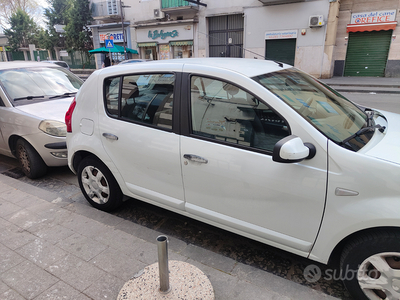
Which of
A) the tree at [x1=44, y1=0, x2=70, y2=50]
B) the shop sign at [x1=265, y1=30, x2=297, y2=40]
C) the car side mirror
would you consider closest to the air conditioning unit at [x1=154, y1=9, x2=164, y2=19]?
the shop sign at [x1=265, y1=30, x2=297, y2=40]

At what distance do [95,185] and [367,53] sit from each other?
1916 centimetres

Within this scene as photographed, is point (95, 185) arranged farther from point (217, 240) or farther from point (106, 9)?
point (106, 9)

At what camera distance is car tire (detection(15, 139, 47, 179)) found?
444 centimetres

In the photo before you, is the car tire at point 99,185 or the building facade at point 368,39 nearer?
the car tire at point 99,185

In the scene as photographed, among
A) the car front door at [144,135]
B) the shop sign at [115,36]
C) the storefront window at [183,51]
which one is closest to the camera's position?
the car front door at [144,135]

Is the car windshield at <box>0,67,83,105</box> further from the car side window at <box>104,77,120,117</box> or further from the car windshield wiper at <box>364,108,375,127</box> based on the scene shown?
the car windshield wiper at <box>364,108,375,127</box>

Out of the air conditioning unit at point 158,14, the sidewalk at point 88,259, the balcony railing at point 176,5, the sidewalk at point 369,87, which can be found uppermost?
the balcony railing at point 176,5

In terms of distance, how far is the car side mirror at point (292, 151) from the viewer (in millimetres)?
1884

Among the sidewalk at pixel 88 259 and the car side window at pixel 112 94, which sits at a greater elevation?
the car side window at pixel 112 94

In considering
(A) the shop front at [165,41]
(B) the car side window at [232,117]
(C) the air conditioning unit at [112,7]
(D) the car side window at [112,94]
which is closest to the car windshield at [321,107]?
(B) the car side window at [232,117]

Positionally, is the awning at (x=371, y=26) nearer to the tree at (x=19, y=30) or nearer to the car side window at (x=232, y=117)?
the car side window at (x=232, y=117)

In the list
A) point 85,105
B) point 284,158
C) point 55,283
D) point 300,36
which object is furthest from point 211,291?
point 300,36

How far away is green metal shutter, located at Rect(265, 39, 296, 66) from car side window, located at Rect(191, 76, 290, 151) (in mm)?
17586

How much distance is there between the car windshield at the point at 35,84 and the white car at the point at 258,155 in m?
2.24
